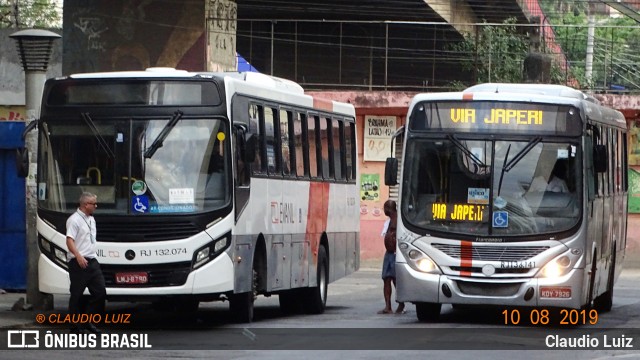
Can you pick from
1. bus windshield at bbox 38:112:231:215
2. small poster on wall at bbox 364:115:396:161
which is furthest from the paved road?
small poster on wall at bbox 364:115:396:161

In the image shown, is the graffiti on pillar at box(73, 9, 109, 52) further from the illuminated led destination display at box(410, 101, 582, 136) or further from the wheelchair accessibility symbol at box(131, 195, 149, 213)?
the wheelchair accessibility symbol at box(131, 195, 149, 213)

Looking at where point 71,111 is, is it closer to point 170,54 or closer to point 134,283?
point 134,283

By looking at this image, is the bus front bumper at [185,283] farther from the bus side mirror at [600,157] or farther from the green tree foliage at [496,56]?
the green tree foliage at [496,56]

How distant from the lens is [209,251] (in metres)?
16.6

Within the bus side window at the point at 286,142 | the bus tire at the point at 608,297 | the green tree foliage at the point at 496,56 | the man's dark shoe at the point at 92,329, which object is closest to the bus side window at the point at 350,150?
the bus side window at the point at 286,142

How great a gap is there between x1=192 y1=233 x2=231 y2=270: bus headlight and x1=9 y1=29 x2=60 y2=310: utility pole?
10.2 feet

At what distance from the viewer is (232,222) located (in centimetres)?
1670

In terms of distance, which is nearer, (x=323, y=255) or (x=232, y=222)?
(x=232, y=222)

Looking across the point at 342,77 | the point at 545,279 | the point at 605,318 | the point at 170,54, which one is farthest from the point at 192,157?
the point at 342,77

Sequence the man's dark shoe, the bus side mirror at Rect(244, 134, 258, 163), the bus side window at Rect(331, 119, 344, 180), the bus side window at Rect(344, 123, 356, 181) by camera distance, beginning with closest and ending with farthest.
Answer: the man's dark shoe, the bus side mirror at Rect(244, 134, 258, 163), the bus side window at Rect(331, 119, 344, 180), the bus side window at Rect(344, 123, 356, 181)

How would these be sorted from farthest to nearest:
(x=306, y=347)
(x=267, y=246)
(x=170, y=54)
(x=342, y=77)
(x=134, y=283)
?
(x=342, y=77) → (x=170, y=54) → (x=267, y=246) → (x=134, y=283) → (x=306, y=347)

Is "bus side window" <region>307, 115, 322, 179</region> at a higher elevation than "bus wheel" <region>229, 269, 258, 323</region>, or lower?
higher

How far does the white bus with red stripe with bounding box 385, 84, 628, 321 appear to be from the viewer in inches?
682

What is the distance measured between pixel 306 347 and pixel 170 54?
64.0 ft
